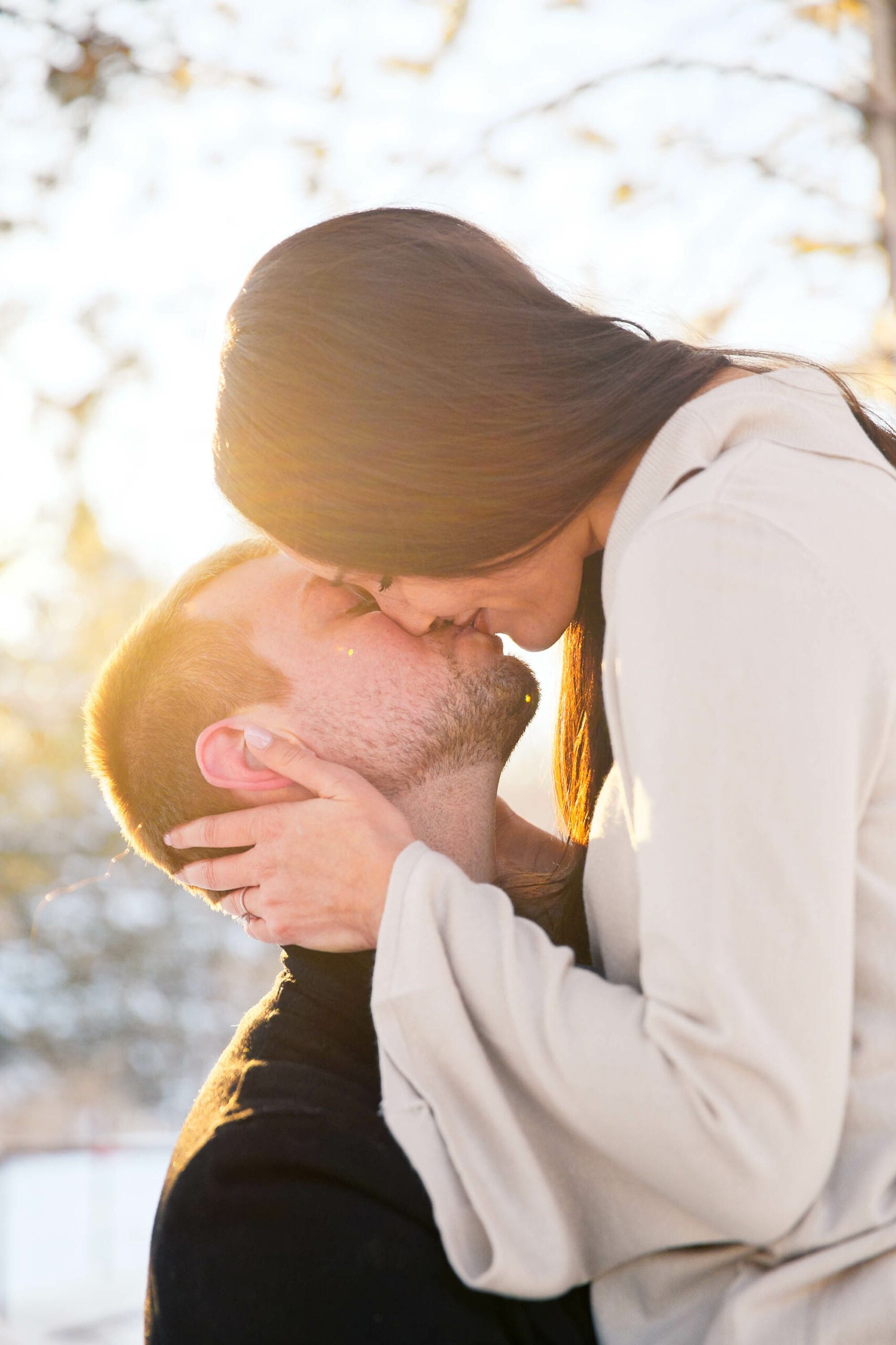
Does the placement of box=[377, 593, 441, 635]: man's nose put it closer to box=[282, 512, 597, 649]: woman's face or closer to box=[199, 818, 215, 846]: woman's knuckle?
box=[282, 512, 597, 649]: woman's face

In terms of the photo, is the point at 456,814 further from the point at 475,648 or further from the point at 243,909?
the point at 243,909

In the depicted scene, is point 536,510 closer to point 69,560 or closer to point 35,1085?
point 69,560

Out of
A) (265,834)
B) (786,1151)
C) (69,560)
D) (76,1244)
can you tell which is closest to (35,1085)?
(76,1244)

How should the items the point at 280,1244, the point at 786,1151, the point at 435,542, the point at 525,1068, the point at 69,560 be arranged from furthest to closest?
the point at 69,560
the point at 435,542
the point at 280,1244
the point at 525,1068
the point at 786,1151

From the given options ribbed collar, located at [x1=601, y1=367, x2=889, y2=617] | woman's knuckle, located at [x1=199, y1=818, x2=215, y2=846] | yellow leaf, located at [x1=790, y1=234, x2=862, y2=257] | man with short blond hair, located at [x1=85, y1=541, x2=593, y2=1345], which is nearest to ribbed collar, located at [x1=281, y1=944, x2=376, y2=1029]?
man with short blond hair, located at [x1=85, y1=541, x2=593, y2=1345]

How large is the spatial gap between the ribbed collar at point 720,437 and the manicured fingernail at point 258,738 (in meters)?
0.76

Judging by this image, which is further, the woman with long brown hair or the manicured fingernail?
the manicured fingernail

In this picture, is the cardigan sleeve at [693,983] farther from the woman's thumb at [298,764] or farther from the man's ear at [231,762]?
the man's ear at [231,762]

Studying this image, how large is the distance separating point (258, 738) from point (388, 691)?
25cm

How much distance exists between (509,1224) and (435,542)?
0.88m

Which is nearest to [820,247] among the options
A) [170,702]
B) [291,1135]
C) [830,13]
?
[830,13]

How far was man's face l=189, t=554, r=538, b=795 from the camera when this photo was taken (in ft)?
7.13

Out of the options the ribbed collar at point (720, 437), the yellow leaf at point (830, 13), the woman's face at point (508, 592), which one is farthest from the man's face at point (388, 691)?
the yellow leaf at point (830, 13)

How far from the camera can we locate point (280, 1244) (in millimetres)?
1562
